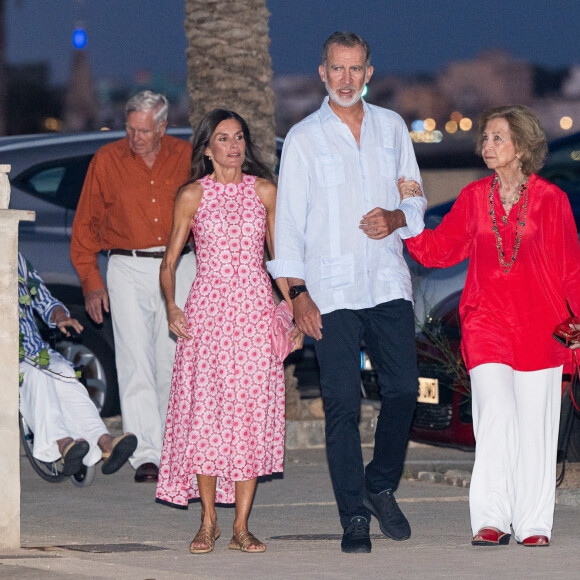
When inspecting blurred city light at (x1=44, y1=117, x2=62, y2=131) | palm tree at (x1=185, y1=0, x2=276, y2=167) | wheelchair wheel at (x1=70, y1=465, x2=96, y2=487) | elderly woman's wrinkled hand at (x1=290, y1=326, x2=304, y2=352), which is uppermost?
blurred city light at (x1=44, y1=117, x2=62, y2=131)

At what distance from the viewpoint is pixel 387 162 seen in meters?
7.14

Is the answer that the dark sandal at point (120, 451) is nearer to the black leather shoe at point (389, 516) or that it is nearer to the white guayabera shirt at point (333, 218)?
the black leather shoe at point (389, 516)

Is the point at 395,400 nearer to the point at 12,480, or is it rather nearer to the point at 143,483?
the point at 12,480

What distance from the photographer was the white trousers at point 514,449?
693cm

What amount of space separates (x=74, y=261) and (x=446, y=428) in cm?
245

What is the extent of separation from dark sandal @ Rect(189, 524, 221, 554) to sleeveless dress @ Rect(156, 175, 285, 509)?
0.80ft

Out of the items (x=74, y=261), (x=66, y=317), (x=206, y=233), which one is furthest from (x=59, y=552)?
(x=74, y=261)

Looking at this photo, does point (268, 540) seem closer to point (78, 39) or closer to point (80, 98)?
point (78, 39)

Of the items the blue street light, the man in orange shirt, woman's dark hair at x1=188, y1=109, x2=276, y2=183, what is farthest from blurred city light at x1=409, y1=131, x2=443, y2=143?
woman's dark hair at x1=188, y1=109, x2=276, y2=183

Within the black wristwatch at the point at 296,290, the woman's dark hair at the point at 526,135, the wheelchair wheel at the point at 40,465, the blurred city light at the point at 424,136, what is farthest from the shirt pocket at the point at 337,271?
the blurred city light at the point at 424,136

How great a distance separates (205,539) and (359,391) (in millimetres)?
945

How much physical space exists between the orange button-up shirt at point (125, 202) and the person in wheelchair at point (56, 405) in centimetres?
47

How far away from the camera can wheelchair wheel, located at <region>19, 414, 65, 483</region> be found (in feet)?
30.0

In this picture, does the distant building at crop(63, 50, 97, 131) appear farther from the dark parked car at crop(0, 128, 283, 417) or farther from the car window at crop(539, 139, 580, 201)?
the car window at crop(539, 139, 580, 201)
